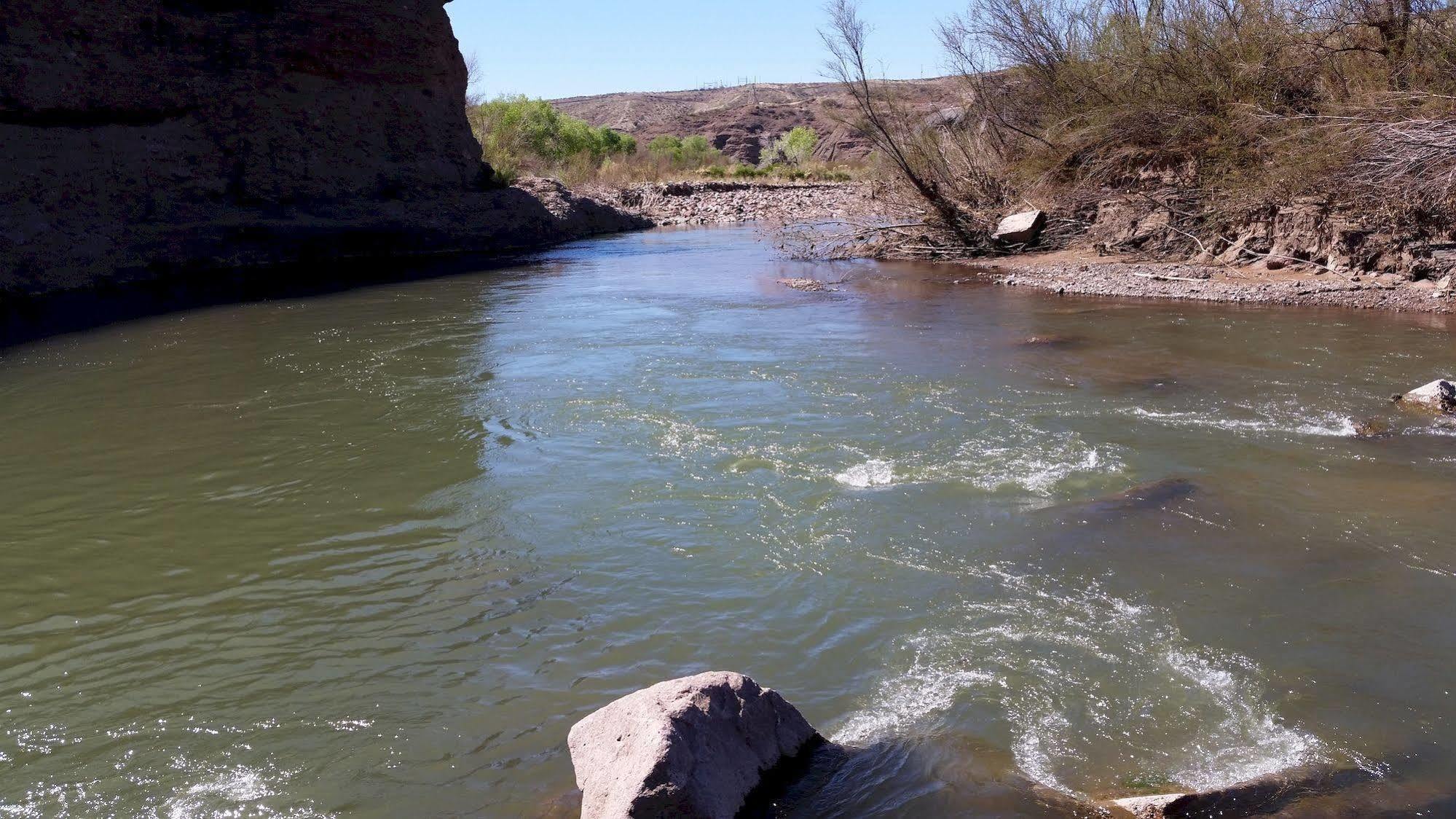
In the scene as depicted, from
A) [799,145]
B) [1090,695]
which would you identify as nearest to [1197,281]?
[1090,695]

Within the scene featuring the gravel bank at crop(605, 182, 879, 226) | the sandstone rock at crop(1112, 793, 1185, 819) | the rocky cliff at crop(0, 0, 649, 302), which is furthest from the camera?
the gravel bank at crop(605, 182, 879, 226)

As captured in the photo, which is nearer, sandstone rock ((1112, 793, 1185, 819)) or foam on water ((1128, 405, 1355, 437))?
sandstone rock ((1112, 793, 1185, 819))

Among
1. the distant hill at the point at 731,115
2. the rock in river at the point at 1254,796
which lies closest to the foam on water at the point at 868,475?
the rock in river at the point at 1254,796

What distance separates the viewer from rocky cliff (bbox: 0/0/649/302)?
16109 mm

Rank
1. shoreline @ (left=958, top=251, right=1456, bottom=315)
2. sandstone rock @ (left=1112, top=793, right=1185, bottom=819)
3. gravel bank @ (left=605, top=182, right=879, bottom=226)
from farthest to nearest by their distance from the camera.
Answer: gravel bank @ (left=605, top=182, right=879, bottom=226)
shoreline @ (left=958, top=251, right=1456, bottom=315)
sandstone rock @ (left=1112, top=793, right=1185, bottom=819)

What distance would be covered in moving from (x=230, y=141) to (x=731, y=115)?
6762 centimetres

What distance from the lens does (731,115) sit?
83062mm

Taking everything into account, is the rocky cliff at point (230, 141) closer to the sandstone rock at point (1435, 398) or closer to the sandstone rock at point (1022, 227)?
the sandstone rock at point (1022, 227)

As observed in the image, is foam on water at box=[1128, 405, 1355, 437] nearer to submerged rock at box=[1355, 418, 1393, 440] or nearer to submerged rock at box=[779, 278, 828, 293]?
submerged rock at box=[1355, 418, 1393, 440]

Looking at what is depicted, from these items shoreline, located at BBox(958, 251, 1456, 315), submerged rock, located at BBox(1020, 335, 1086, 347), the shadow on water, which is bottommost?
submerged rock, located at BBox(1020, 335, 1086, 347)

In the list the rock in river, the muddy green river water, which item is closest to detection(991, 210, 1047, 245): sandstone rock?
the muddy green river water

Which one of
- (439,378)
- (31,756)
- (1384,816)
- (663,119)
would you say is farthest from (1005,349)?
(663,119)

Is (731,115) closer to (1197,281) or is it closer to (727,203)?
(727,203)

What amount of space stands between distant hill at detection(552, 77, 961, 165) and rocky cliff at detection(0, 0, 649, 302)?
35.8 meters
